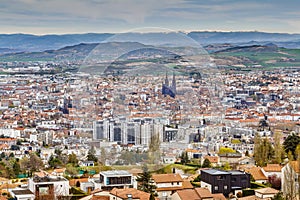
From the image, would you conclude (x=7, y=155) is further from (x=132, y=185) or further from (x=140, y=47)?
(x=132, y=185)

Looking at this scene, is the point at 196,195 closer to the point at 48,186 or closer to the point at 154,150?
the point at 48,186

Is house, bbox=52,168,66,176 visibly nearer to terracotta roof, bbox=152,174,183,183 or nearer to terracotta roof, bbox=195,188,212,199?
terracotta roof, bbox=152,174,183,183

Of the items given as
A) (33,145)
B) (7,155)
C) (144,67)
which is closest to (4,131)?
(33,145)

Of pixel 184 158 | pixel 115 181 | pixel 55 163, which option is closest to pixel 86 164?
pixel 55 163

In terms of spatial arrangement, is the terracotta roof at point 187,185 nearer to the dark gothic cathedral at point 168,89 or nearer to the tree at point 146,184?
the tree at point 146,184

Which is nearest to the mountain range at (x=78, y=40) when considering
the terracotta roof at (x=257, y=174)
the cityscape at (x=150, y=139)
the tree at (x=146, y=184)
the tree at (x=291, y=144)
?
the cityscape at (x=150, y=139)

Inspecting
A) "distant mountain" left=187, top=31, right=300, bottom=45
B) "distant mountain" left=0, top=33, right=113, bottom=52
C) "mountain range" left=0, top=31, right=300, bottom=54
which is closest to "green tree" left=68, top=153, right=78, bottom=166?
"mountain range" left=0, top=31, right=300, bottom=54

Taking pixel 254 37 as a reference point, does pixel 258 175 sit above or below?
below
